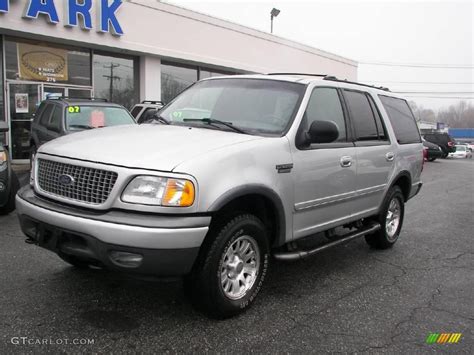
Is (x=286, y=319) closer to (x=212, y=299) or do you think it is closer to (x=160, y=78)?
(x=212, y=299)

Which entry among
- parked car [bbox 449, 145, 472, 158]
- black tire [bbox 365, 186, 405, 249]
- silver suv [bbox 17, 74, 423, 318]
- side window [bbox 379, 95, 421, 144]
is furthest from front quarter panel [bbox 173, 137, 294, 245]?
parked car [bbox 449, 145, 472, 158]

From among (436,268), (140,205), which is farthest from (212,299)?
(436,268)

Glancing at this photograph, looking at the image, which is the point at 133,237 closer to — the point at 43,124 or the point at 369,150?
the point at 369,150

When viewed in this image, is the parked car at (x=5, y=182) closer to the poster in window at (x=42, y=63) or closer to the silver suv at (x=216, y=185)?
the silver suv at (x=216, y=185)

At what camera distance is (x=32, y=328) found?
3318mm

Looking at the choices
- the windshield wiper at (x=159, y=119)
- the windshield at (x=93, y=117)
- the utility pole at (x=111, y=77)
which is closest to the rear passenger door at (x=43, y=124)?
the windshield at (x=93, y=117)

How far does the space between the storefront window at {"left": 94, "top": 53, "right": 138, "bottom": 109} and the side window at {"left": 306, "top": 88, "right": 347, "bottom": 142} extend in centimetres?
1204

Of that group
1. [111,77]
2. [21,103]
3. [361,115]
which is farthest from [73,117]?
[111,77]

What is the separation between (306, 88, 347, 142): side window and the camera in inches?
172

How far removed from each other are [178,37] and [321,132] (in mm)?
13536

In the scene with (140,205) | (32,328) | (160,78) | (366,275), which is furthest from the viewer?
(160,78)

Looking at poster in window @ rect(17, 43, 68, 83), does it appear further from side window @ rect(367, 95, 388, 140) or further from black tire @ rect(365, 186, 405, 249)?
black tire @ rect(365, 186, 405, 249)

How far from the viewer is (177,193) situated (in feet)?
10.2

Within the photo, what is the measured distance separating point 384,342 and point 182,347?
1.46 meters
